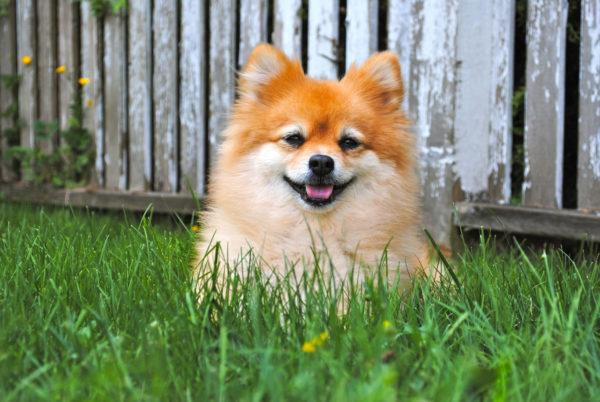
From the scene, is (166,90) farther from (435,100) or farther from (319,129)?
(319,129)

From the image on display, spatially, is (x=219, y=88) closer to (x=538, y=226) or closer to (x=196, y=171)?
(x=196, y=171)

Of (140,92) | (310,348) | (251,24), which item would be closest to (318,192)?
(310,348)

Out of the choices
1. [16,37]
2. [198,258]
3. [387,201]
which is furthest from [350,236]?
[16,37]

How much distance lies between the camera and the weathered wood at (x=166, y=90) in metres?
4.76

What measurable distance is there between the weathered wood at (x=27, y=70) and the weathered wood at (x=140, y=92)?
117 centimetres

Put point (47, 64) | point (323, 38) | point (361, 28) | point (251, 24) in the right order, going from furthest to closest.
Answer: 1. point (47, 64)
2. point (251, 24)
3. point (323, 38)
4. point (361, 28)

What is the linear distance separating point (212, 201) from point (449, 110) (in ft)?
4.16

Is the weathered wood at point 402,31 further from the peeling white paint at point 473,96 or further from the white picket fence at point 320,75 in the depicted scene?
the peeling white paint at point 473,96

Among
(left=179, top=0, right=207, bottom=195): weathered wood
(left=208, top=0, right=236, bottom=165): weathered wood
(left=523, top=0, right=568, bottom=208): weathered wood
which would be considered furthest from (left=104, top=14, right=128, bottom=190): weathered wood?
(left=523, top=0, right=568, bottom=208): weathered wood

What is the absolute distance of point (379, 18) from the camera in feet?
13.6

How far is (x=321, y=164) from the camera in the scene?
2.75 meters

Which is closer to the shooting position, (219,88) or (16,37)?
(219,88)

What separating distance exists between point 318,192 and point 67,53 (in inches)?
135

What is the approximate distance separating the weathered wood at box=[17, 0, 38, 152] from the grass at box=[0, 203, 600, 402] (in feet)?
12.9
